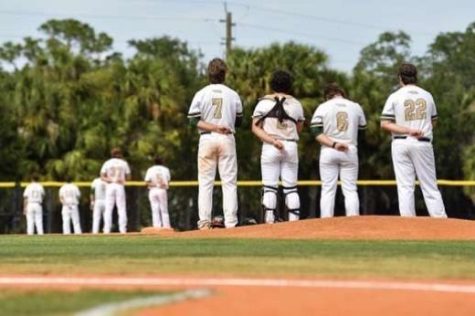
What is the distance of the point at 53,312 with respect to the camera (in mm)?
6289

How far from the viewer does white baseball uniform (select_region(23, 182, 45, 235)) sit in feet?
100.0

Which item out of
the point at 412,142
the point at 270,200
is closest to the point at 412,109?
the point at 412,142

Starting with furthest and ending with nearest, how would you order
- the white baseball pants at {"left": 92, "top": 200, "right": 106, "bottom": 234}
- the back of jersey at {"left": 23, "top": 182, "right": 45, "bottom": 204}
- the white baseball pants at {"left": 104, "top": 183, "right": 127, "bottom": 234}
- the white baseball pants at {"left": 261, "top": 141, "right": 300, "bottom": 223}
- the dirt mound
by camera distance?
the back of jersey at {"left": 23, "top": 182, "right": 45, "bottom": 204} < the white baseball pants at {"left": 92, "top": 200, "right": 106, "bottom": 234} < the white baseball pants at {"left": 104, "top": 183, "right": 127, "bottom": 234} < the white baseball pants at {"left": 261, "top": 141, "right": 300, "bottom": 223} < the dirt mound

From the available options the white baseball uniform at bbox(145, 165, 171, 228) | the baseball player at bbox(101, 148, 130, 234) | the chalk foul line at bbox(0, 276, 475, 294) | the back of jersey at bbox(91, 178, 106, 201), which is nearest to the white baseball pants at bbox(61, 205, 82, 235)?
the back of jersey at bbox(91, 178, 106, 201)

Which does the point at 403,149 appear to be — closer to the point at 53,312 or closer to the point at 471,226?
the point at 471,226

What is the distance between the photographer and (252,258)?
10.4 meters

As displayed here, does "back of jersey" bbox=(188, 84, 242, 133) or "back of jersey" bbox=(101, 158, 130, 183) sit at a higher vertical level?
"back of jersey" bbox=(188, 84, 242, 133)

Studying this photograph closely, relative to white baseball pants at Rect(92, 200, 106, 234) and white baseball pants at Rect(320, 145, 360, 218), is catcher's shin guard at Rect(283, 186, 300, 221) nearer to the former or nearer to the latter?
white baseball pants at Rect(320, 145, 360, 218)

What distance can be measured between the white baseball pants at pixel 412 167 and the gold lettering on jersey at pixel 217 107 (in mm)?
2496

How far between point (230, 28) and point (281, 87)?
58882mm

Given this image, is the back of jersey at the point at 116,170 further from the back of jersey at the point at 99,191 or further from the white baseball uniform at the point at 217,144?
the white baseball uniform at the point at 217,144

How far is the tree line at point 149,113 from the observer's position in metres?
45.6

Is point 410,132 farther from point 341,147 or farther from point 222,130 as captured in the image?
point 222,130

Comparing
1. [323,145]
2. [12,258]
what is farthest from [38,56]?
[12,258]
